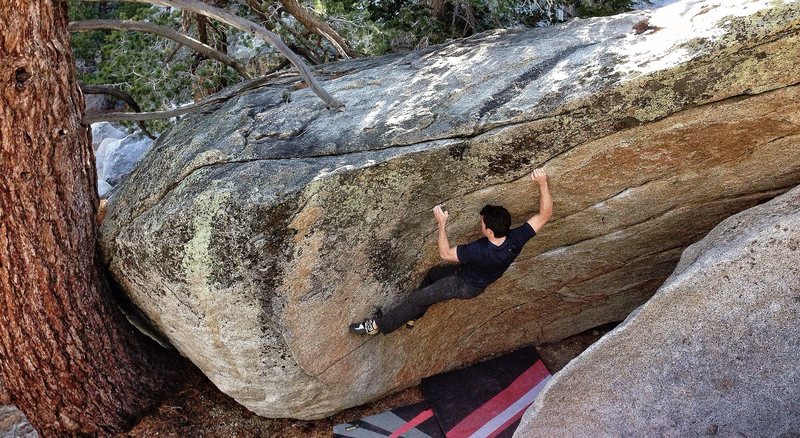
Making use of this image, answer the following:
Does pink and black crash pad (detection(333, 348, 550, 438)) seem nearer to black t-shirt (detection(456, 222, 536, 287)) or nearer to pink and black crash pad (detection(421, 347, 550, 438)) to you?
pink and black crash pad (detection(421, 347, 550, 438))

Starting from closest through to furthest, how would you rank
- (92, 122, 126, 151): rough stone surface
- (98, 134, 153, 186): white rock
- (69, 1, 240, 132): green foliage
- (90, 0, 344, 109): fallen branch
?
(90, 0, 344, 109): fallen branch → (69, 1, 240, 132): green foliage → (98, 134, 153, 186): white rock → (92, 122, 126, 151): rough stone surface

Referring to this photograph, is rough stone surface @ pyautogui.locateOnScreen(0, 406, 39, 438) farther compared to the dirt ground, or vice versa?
the dirt ground

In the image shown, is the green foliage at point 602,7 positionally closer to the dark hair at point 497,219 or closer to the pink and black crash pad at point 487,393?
the pink and black crash pad at point 487,393

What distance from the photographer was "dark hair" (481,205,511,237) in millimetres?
5402

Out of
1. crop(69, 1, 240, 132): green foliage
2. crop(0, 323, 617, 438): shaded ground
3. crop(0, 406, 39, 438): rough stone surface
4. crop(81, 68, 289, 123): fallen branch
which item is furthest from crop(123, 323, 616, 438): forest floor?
crop(69, 1, 240, 132): green foliage

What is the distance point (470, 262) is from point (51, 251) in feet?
11.1

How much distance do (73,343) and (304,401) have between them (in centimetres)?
203

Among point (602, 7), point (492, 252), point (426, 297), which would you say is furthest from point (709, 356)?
point (602, 7)

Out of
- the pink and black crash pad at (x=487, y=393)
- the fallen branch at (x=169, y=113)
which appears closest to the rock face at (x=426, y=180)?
the fallen branch at (x=169, y=113)

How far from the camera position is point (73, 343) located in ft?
19.8

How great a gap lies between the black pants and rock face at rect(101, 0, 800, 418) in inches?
5.4

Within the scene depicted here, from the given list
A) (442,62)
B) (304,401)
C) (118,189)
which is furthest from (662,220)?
(118,189)

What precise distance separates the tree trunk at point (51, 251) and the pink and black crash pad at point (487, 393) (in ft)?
9.65

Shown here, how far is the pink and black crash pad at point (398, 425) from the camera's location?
6.40 m
